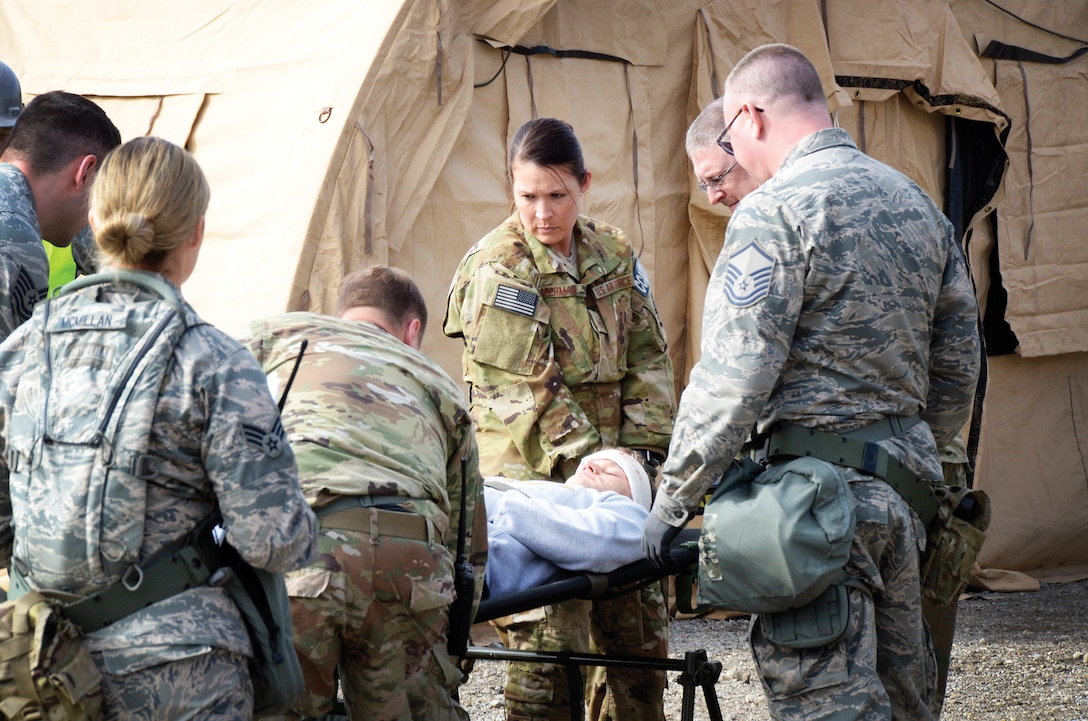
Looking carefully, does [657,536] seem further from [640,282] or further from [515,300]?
[640,282]

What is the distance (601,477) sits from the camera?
3596 millimetres

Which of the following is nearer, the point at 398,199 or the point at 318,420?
the point at 318,420

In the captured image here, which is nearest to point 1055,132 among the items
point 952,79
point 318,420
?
point 952,79

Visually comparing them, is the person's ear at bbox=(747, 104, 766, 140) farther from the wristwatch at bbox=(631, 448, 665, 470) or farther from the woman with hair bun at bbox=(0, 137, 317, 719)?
the woman with hair bun at bbox=(0, 137, 317, 719)

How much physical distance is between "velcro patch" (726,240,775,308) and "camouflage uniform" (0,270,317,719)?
3.56 feet

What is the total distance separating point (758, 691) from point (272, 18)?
3.49 metres

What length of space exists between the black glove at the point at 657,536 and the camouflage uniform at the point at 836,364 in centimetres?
8

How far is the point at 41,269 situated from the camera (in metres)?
2.86

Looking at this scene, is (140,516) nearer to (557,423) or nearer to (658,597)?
(557,423)

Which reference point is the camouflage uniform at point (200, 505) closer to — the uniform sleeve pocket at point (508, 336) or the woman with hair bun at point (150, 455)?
the woman with hair bun at point (150, 455)

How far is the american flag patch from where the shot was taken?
365cm

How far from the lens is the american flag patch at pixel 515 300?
3650 millimetres

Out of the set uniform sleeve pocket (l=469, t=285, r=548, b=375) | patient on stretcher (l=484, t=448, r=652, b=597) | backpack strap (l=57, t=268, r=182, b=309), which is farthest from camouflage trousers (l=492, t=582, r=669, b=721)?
backpack strap (l=57, t=268, r=182, b=309)

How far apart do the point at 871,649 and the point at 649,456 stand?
139 centimetres
